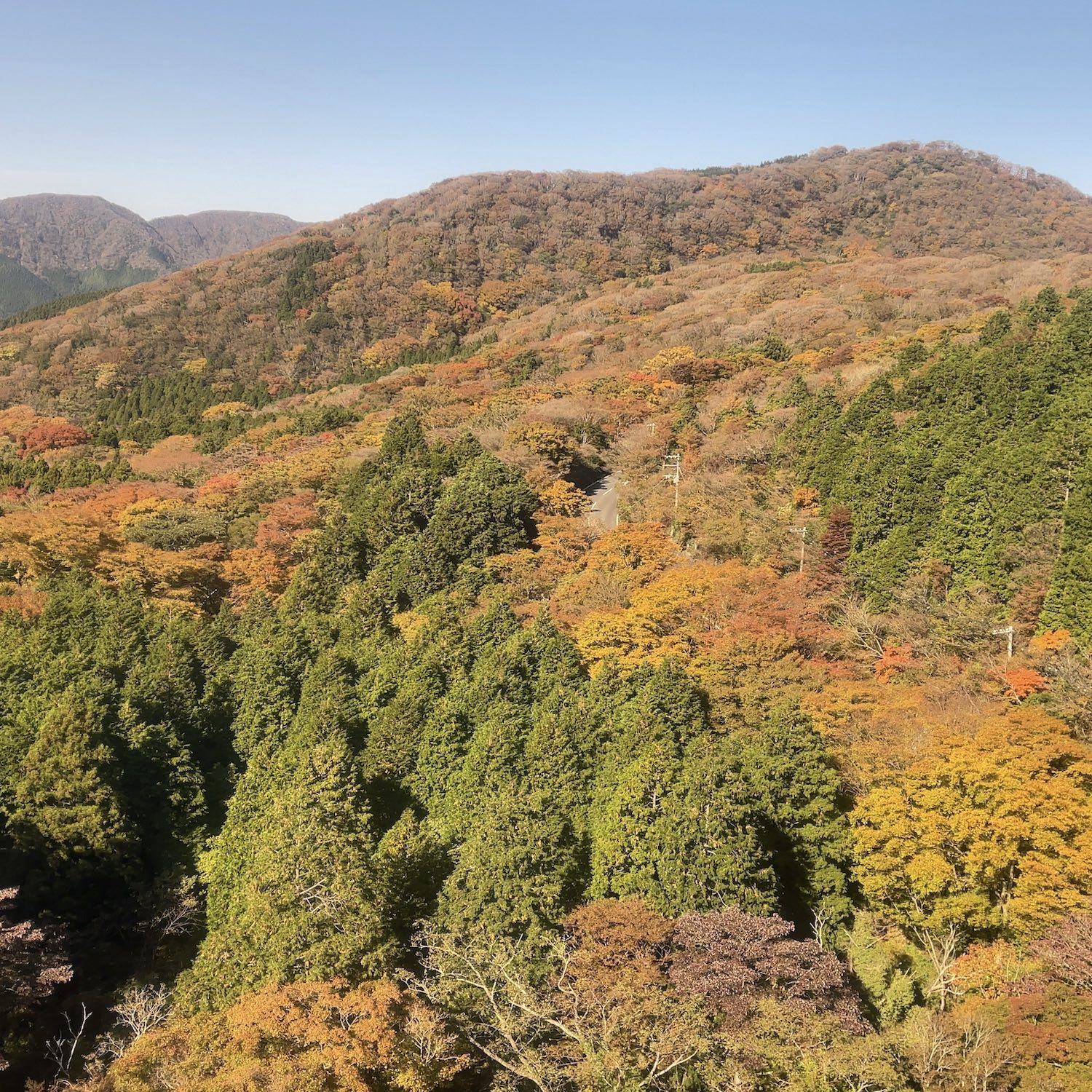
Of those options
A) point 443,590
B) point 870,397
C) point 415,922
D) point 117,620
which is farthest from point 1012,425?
point 117,620

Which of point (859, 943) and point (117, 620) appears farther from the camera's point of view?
point (117, 620)

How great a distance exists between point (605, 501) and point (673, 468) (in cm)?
486

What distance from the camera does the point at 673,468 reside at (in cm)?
4894

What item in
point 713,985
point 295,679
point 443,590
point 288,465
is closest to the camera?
point 713,985

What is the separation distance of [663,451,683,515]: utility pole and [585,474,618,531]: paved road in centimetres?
365

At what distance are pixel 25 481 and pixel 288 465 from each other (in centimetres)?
1827

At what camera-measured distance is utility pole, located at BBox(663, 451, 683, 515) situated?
150ft

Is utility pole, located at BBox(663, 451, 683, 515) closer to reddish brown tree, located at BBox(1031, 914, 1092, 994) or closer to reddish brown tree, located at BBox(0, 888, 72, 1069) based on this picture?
reddish brown tree, located at BBox(1031, 914, 1092, 994)

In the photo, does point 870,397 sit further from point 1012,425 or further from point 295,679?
point 295,679

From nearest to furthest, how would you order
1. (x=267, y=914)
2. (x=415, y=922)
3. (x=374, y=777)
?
1. (x=267, y=914)
2. (x=415, y=922)
3. (x=374, y=777)

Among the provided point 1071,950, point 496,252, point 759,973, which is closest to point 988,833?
point 1071,950

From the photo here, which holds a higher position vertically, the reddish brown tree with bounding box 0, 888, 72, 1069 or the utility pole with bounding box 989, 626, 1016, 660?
the utility pole with bounding box 989, 626, 1016, 660

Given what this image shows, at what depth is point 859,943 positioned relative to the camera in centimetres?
2083

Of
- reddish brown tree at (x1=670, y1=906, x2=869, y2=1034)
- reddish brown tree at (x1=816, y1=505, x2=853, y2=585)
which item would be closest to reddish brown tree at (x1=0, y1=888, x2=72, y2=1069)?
reddish brown tree at (x1=670, y1=906, x2=869, y2=1034)
